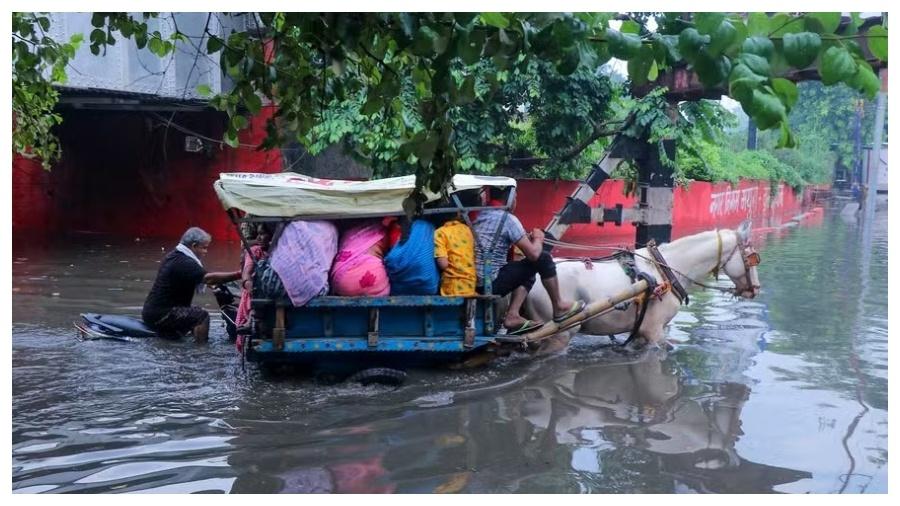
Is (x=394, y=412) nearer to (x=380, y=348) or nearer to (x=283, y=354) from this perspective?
(x=380, y=348)

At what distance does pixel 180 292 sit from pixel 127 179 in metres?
11.1

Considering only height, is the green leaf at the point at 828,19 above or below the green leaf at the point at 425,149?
above

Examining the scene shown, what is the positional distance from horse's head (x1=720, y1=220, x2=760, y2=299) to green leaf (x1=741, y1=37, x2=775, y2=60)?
489cm

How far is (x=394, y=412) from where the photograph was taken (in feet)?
19.8

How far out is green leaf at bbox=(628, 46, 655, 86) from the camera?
3.71 meters

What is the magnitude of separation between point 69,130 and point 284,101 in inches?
582

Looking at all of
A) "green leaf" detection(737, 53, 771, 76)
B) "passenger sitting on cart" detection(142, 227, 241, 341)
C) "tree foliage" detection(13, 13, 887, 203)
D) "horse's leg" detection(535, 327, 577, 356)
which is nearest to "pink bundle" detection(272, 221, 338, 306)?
"tree foliage" detection(13, 13, 887, 203)

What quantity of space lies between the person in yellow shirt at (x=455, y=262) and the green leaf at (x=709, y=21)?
3.34 meters

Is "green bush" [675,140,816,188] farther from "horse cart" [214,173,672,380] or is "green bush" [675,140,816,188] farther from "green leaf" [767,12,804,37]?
"green leaf" [767,12,804,37]

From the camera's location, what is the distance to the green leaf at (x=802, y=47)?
133 inches

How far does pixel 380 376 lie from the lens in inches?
256

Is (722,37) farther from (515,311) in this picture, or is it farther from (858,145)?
(858,145)

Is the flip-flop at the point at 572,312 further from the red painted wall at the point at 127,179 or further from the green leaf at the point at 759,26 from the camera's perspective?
the red painted wall at the point at 127,179

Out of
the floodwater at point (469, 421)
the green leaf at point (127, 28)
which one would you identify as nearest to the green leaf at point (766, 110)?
the floodwater at point (469, 421)
